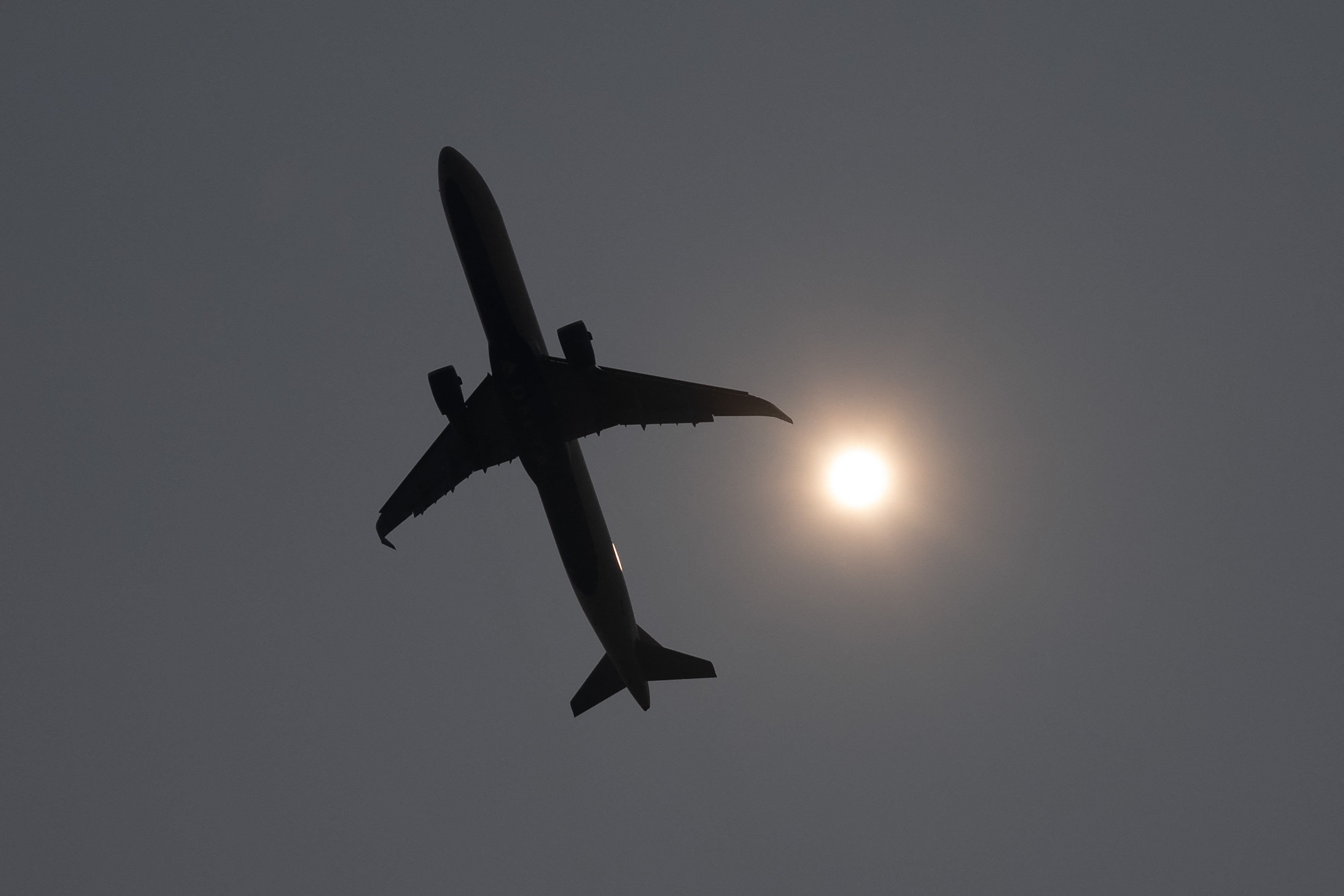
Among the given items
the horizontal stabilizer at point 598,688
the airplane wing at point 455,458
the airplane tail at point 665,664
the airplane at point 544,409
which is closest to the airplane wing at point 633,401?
the airplane at point 544,409

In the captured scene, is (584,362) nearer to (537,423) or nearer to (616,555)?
(537,423)

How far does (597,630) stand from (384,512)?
10.3 meters

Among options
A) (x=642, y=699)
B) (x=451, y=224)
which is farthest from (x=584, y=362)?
(x=642, y=699)

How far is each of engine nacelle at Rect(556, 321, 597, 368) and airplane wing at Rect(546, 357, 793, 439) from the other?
1010mm

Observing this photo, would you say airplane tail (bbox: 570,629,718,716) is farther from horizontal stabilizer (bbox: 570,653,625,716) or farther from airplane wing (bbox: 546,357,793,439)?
airplane wing (bbox: 546,357,793,439)

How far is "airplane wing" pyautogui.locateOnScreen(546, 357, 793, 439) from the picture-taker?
47.5 m

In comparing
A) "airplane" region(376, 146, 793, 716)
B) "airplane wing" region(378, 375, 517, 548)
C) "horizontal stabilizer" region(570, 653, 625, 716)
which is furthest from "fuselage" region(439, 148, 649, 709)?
"horizontal stabilizer" region(570, 653, 625, 716)

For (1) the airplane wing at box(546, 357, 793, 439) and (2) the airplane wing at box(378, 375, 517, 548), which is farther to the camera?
(2) the airplane wing at box(378, 375, 517, 548)

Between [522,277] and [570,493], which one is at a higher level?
[522,277]

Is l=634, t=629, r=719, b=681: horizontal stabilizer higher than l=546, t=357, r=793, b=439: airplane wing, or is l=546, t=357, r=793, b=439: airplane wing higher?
l=546, t=357, r=793, b=439: airplane wing

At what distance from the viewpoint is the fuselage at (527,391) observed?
45500 millimetres

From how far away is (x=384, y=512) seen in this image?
174ft

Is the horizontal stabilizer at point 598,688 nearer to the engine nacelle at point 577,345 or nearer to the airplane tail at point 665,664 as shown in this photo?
the airplane tail at point 665,664

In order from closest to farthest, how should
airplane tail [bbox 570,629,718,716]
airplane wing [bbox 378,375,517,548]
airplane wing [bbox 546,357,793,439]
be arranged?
1. airplane wing [bbox 546,357,793,439]
2. airplane wing [bbox 378,375,517,548]
3. airplane tail [bbox 570,629,718,716]
